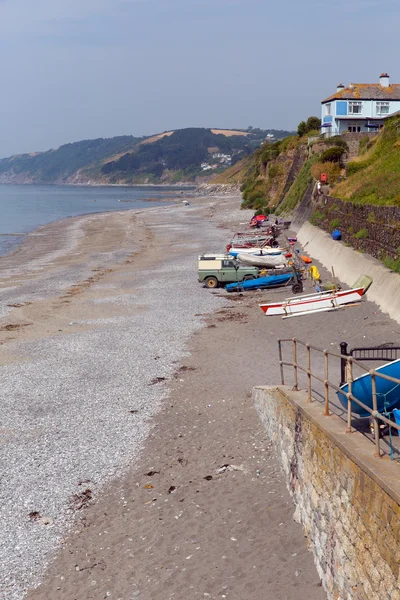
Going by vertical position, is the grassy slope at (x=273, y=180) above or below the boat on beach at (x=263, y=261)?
above

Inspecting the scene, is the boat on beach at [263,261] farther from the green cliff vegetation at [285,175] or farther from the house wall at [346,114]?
the house wall at [346,114]

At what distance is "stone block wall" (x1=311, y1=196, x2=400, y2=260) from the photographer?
929 inches

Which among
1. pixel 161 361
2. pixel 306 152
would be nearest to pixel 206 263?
pixel 161 361

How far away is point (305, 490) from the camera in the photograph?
9539mm

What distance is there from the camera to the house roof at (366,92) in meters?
66.3

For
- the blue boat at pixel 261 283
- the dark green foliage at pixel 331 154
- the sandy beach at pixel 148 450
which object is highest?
the dark green foliage at pixel 331 154

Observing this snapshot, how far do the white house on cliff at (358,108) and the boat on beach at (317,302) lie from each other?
153ft

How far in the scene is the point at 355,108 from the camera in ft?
218

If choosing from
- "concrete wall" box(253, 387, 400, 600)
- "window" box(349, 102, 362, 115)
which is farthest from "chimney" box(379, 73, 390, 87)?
"concrete wall" box(253, 387, 400, 600)

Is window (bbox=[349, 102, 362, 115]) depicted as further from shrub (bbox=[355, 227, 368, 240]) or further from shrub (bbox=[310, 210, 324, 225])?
shrub (bbox=[355, 227, 368, 240])

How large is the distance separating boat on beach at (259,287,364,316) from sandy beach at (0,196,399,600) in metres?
0.72

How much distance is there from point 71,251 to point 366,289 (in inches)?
1381

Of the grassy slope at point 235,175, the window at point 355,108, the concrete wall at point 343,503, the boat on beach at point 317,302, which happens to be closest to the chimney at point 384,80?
the window at point 355,108

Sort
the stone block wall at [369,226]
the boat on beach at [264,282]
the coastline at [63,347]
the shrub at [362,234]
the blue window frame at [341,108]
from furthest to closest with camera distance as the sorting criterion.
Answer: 1. the blue window frame at [341,108]
2. the boat on beach at [264,282]
3. the shrub at [362,234]
4. the stone block wall at [369,226]
5. the coastline at [63,347]
